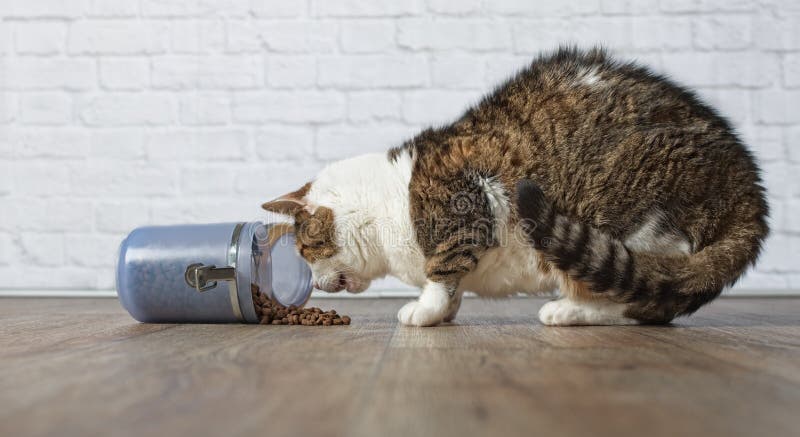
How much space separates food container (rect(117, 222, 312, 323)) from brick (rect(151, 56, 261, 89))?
3.91ft

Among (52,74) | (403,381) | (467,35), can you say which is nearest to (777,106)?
(467,35)

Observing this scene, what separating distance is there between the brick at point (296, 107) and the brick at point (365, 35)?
0.19 metres

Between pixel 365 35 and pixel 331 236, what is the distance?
4.08 ft

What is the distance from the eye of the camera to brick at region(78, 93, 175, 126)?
2.81 m

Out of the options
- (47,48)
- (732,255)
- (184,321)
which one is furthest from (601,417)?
(47,48)

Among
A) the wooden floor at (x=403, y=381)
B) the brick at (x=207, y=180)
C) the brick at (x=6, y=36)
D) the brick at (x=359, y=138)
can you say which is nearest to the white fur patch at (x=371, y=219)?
the wooden floor at (x=403, y=381)

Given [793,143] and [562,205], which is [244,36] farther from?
[793,143]

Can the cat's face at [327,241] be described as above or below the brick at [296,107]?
below

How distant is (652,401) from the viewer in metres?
0.76

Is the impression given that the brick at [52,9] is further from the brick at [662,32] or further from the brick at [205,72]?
the brick at [662,32]

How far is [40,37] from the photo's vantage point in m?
2.89

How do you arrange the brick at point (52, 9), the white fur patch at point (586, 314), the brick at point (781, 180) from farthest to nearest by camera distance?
the brick at point (52, 9)
the brick at point (781, 180)
the white fur patch at point (586, 314)

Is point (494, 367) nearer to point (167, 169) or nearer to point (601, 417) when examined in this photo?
point (601, 417)

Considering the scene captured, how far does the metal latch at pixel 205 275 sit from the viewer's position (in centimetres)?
162
